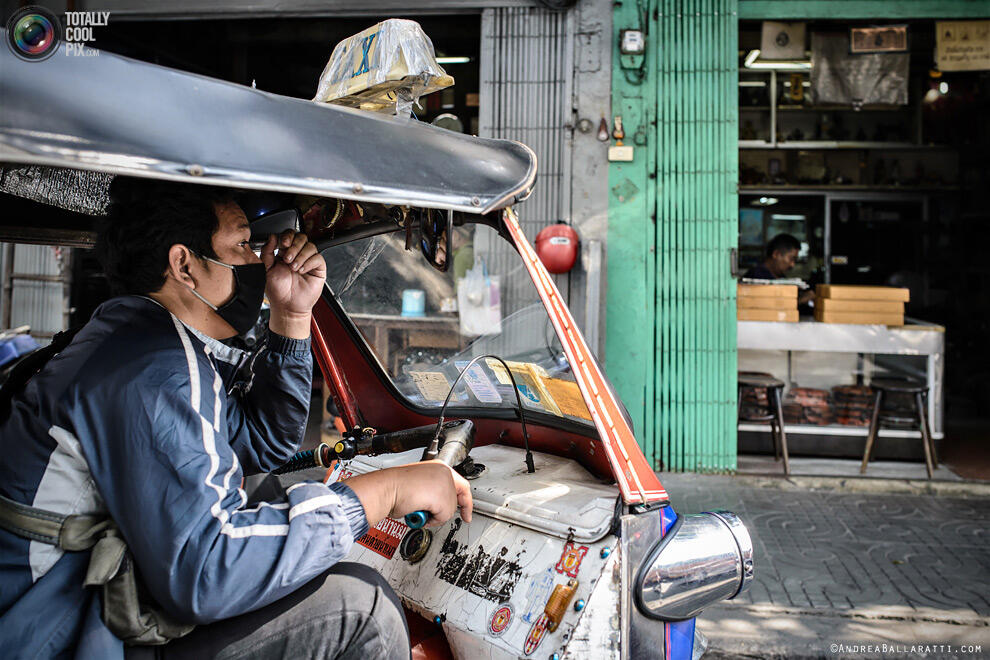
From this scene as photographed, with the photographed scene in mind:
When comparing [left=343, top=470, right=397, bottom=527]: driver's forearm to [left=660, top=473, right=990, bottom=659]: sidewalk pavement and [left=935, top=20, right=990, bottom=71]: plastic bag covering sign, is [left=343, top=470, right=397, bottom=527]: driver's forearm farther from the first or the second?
[left=935, top=20, right=990, bottom=71]: plastic bag covering sign

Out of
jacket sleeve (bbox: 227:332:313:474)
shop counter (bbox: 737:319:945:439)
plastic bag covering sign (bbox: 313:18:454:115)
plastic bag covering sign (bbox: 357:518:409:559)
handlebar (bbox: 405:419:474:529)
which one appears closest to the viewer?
plastic bag covering sign (bbox: 313:18:454:115)

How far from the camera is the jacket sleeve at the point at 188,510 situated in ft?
4.04

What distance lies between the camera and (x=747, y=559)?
175 centimetres

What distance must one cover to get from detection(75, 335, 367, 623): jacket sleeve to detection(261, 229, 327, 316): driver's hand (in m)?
0.54

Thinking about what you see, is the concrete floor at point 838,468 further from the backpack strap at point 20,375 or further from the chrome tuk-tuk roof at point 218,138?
the backpack strap at point 20,375

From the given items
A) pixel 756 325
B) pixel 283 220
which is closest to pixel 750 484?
pixel 756 325

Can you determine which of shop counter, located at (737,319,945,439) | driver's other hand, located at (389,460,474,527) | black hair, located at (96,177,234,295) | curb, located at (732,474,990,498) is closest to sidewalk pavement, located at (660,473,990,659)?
curb, located at (732,474,990,498)

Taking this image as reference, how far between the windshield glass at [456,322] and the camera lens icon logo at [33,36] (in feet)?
3.17

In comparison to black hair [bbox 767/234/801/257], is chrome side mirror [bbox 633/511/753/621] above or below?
below

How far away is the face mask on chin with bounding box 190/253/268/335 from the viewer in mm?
1669

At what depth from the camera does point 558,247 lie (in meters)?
5.73

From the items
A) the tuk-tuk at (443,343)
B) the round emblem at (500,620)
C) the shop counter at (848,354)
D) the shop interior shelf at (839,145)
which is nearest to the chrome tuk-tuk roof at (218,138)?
the tuk-tuk at (443,343)

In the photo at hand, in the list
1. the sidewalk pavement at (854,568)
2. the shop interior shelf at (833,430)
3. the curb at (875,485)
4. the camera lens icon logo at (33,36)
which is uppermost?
the camera lens icon logo at (33,36)

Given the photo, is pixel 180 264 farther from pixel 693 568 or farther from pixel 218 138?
pixel 693 568
